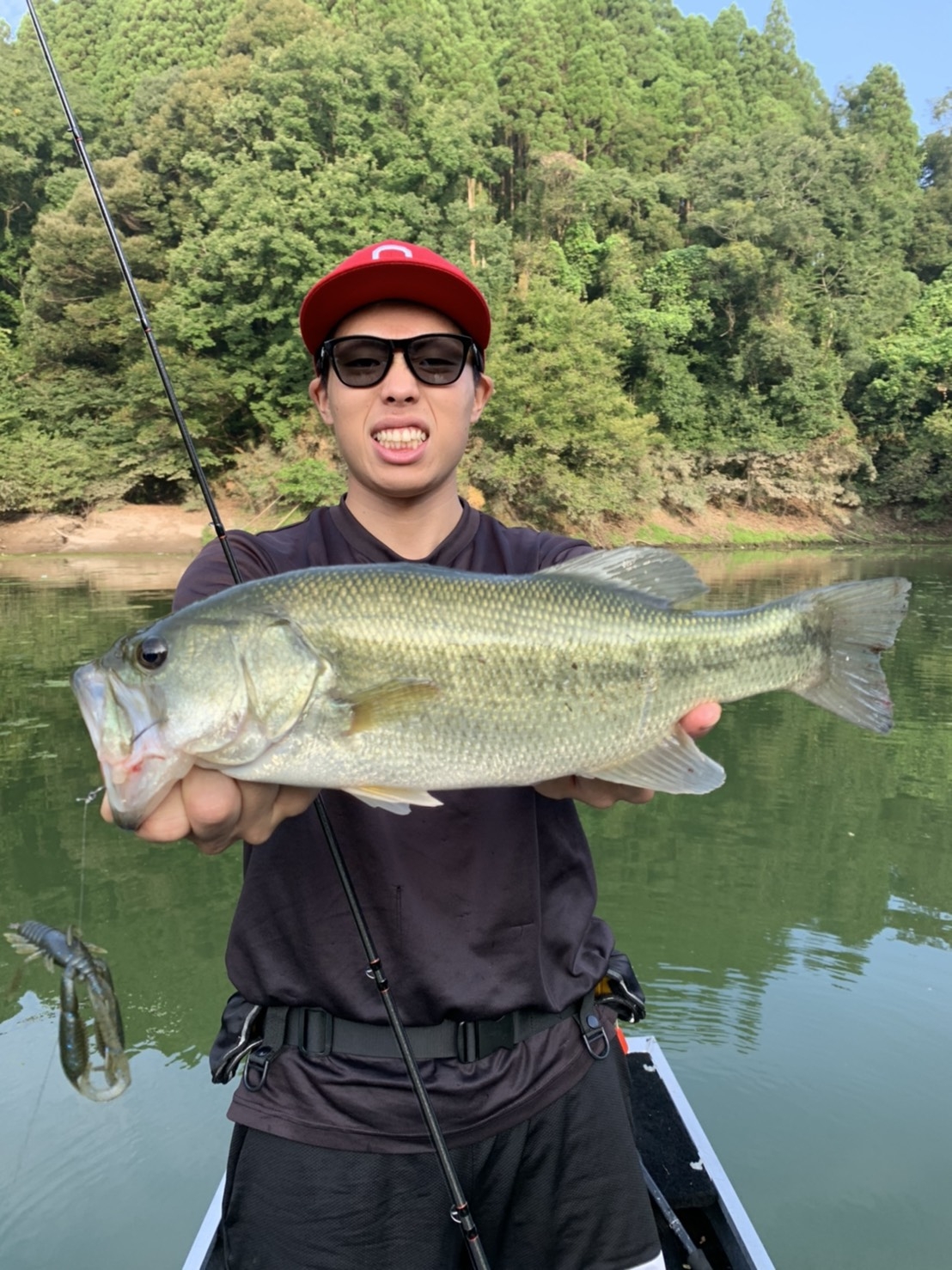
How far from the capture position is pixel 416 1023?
1.96 meters

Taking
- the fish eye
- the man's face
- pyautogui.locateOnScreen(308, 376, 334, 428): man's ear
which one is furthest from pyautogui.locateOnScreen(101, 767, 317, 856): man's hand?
pyautogui.locateOnScreen(308, 376, 334, 428): man's ear

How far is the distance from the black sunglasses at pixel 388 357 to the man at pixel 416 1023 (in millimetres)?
101

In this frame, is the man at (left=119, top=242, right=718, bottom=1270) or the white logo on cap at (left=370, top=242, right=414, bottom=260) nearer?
the man at (left=119, top=242, right=718, bottom=1270)

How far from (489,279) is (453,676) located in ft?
125

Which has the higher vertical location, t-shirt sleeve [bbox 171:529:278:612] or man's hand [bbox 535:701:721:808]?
t-shirt sleeve [bbox 171:529:278:612]

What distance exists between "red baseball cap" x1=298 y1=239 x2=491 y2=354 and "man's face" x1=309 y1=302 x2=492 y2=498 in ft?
0.10

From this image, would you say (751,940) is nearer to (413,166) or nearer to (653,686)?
(653,686)

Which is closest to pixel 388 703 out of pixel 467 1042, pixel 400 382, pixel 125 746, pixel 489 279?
pixel 125 746

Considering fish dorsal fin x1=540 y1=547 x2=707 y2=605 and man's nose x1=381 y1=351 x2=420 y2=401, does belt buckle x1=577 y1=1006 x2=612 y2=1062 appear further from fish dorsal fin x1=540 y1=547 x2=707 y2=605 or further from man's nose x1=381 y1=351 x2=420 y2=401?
man's nose x1=381 y1=351 x2=420 y2=401

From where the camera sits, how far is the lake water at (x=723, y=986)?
325cm

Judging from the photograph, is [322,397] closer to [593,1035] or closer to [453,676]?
[453,676]

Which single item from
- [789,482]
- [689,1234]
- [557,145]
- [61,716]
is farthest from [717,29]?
[689,1234]

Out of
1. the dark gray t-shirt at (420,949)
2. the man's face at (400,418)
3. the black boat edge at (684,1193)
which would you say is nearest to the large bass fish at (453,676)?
the dark gray t-shirt at (420,949)

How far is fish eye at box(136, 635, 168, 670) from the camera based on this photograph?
183 centimetres
